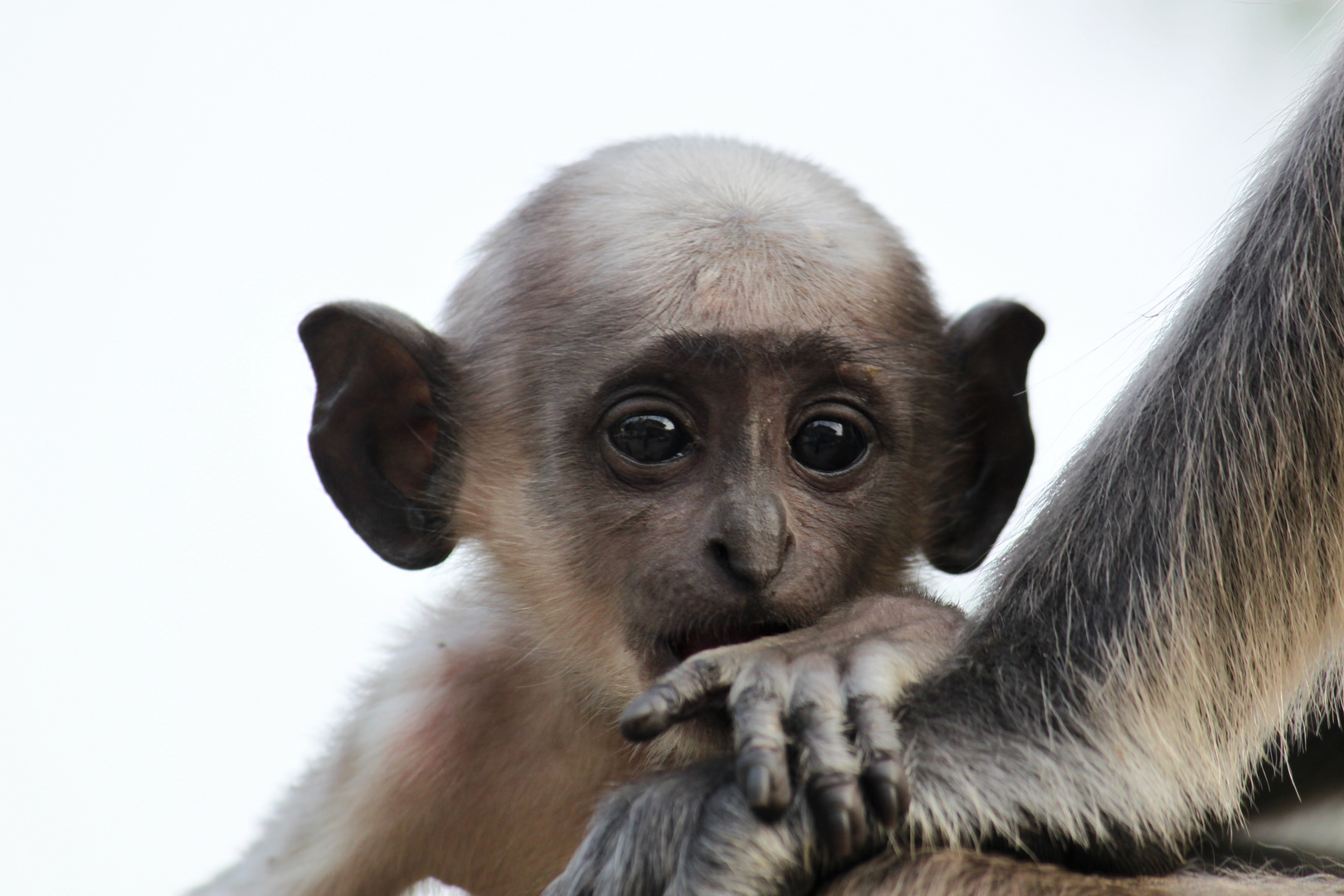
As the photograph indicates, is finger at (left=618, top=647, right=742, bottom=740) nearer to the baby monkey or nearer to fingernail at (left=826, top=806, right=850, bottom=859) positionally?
the baby monkey

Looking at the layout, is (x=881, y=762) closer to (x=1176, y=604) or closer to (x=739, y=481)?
(x=1176, y=604)

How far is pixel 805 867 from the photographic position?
1.52 meters

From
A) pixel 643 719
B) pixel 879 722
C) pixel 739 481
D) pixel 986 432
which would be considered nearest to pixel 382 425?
pixel 739 481

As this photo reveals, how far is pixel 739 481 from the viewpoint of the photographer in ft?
6.71

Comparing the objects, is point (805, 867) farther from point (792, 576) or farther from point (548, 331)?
point (548, 331)

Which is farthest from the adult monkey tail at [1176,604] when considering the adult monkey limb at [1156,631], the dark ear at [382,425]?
the dark ear at [382,425]

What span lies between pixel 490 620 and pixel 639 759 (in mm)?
575

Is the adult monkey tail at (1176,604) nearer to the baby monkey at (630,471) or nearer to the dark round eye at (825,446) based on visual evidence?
the baby monkey at (630,471)

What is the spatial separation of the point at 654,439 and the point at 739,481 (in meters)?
0.19

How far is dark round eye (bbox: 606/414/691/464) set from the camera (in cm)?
216

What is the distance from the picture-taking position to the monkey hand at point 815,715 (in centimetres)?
142

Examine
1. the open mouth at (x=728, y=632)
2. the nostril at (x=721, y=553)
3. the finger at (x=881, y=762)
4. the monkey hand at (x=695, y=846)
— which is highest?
the nostril at (x=721, y=553)

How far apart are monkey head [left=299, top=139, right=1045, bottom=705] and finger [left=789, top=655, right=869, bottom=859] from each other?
384 millimetres

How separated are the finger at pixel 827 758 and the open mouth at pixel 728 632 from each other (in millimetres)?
379
